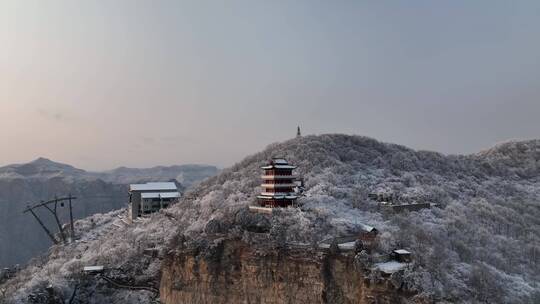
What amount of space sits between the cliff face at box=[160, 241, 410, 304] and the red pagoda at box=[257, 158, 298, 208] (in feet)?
20.7

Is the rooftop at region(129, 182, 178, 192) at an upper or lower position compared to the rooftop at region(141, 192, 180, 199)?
upper

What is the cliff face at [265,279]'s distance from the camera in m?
38.1

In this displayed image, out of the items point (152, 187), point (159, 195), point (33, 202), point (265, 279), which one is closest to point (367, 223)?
point (265, 279)

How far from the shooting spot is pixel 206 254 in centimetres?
4478

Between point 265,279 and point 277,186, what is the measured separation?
32.4ft

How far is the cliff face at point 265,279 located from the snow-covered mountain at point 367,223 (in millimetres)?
1289

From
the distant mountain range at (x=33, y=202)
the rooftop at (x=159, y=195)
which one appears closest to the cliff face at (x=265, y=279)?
the rooftop at (x=159, y=195)

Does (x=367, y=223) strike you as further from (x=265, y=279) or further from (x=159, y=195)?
(x=159, y=195)

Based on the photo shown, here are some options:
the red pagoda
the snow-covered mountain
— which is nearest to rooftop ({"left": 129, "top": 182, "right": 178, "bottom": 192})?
the snow-covered mountain

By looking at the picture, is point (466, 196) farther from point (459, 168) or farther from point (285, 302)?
point (285, 302)

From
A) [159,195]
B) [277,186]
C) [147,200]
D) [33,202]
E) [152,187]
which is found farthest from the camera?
[33,202]

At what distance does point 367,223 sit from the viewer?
4362 cm

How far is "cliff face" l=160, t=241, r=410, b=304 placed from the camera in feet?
125

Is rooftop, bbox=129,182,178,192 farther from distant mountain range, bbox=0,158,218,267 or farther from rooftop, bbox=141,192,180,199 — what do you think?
distant mountain range, bbox=0,158,218,267
